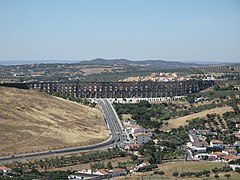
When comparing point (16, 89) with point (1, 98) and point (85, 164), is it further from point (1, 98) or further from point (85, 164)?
point (85, 164)

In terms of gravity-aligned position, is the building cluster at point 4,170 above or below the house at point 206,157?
above

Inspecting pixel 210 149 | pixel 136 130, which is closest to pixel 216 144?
pixel 210 149

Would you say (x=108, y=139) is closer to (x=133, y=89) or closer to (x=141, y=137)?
(x=141, y=137)

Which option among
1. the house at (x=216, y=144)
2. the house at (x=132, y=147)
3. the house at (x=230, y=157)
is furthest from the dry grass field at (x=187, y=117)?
the house at (x=230, y=157)

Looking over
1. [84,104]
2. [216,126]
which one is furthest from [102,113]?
[216,126]

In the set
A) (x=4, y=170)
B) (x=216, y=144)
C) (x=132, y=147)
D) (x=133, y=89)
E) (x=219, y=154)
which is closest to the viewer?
(x=4, y=170)

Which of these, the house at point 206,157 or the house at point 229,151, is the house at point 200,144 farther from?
the house at point 206,157
